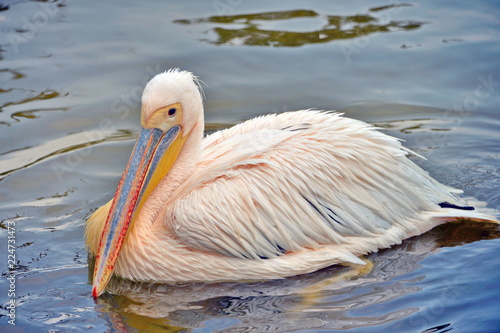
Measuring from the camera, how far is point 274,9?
359 inches

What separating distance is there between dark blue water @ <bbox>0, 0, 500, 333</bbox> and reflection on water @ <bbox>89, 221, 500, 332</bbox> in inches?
0.4

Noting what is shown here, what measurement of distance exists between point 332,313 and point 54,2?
6249 millimetres

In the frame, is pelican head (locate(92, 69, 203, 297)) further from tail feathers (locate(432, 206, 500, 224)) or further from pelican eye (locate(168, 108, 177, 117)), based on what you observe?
tail feathers (locate(432, 206, 500, 224))

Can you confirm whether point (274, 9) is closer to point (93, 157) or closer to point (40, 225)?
point (93, 157)

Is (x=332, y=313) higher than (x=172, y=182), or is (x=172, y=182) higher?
(x=172, y=182)

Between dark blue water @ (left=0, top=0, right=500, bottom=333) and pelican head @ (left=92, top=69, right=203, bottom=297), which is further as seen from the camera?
pelican head @ (left=92, top=69, right=203, bottom=297)

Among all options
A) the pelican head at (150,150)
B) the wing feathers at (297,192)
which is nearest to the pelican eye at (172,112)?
the pelican head at (150,150)

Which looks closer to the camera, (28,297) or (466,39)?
(28,297)

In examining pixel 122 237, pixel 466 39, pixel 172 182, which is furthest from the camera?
pixel 466 39

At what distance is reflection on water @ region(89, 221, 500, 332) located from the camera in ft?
14.7

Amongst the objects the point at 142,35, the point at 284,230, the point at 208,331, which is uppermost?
the point at 142,35

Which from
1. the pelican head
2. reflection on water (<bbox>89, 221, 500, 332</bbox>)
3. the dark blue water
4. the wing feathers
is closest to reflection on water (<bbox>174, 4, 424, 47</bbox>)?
the dark blue water

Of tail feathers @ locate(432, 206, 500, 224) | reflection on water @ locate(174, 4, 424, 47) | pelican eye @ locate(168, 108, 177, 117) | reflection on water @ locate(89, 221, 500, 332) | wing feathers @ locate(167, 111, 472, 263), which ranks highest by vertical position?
pelican eye @ locate(168, 108, 177, 117)

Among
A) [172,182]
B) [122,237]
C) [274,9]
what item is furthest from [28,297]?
[274,9]
